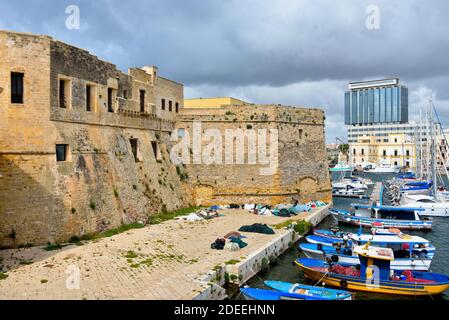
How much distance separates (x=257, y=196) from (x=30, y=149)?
56.3 ft

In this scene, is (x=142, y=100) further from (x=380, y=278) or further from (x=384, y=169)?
(x=384, y=169)

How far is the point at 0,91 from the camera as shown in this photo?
16219mm

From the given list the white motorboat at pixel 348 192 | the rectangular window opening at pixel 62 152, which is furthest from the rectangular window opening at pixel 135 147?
the white motorboat at pixel 348 192

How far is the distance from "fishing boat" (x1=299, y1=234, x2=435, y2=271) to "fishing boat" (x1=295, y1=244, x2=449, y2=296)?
139 centimetres

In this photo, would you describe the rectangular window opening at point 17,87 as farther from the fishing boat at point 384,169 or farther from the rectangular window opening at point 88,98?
the fishing boat at point 384,169

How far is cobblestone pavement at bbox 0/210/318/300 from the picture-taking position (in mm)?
11766

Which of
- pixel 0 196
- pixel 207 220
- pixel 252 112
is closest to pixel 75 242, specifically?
pixel 0 196

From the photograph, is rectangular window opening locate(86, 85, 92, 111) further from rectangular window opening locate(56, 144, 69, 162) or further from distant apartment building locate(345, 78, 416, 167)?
distant apartment building locate(345, 78, 416, 167)

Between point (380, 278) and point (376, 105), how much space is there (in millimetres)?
171114

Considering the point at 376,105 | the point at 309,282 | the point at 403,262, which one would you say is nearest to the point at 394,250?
the point at 403,262

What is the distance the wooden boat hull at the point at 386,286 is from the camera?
1509cm

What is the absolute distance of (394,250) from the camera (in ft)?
63.8
